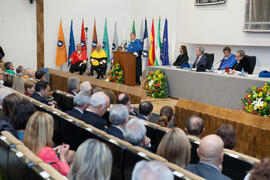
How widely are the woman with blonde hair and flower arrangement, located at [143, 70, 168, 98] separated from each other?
601cm

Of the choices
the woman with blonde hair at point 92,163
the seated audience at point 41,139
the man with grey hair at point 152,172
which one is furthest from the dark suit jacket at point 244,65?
the man with grey hair at point 152,172

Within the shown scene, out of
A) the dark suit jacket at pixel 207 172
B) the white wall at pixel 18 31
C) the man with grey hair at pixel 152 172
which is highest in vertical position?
the white wall at pixel 18 31

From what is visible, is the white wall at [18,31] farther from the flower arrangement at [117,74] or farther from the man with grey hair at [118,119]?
the man with grey hair at [118,119]

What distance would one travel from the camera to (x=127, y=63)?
9.09 m

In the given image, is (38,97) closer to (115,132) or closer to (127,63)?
(115,132)

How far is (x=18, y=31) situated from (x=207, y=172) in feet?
31.2

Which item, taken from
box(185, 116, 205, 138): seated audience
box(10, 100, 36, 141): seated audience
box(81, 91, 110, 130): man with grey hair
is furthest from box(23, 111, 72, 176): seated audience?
box(185, 116, 205, 138): seated audience

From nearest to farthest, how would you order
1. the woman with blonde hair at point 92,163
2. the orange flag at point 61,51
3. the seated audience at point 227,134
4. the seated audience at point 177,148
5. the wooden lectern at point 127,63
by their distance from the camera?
the woman with blonde hair at point 92,163
the seated audience at point 177,148
the seated audience at point 227,134
the wooden lectern at point 127,63
the orange flag at point 61,51

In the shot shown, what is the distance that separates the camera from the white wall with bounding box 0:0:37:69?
986 cm

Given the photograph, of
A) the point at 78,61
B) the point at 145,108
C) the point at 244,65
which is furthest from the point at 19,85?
the point at 78,61

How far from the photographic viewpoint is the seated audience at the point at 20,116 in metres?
2.66

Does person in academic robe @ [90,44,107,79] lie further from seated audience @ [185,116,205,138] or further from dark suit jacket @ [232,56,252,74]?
seated audience @ [185,116,205,138]

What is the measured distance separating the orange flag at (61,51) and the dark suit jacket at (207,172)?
947 cm

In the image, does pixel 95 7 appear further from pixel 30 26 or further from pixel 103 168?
pixel 103 168
